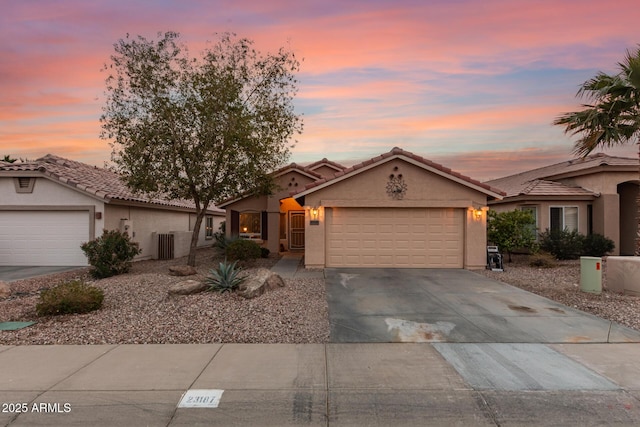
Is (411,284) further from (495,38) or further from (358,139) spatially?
(358,139)

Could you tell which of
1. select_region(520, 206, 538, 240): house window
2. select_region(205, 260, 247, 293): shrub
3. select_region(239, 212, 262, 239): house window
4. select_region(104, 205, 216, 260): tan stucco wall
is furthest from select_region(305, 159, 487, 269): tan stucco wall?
select_region(104, 205, 216, 260): tan stucco wall

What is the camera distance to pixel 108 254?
1182cm

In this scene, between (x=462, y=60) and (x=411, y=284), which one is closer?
(x=411, y=284)

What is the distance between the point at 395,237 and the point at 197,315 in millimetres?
8688

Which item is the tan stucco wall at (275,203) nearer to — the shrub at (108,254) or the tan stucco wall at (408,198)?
the tan stucco wall at (408,198)

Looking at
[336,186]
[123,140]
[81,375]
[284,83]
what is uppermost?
[284,83]

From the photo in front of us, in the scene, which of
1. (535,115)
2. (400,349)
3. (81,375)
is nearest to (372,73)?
(535,115)

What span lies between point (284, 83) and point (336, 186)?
4.30 m

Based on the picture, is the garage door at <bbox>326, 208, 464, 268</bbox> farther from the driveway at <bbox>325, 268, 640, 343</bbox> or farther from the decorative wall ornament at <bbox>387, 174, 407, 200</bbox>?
the driveway at <bbox>325, 268, 640, 343</bbox>

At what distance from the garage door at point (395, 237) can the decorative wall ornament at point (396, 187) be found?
1.83 feet

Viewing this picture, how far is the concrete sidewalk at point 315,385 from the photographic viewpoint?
12.1 feet

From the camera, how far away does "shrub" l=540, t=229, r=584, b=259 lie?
15492 millimetres

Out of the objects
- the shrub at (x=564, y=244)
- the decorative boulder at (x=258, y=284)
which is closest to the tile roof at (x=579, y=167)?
the shrub at (x=564, y=244)

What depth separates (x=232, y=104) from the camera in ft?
42.8
